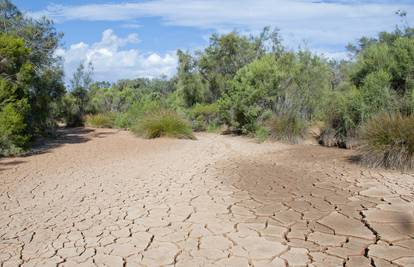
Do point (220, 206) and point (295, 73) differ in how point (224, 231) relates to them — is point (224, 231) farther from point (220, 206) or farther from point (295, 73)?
point (295, 73)

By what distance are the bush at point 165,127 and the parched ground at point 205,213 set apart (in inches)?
203

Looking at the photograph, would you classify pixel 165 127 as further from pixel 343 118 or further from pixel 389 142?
pixel 389 142

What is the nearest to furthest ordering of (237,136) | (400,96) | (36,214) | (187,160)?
(36,214) → (187,160) → (400,96) → (237,136)

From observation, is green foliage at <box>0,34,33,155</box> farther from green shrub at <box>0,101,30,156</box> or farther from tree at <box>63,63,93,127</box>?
tree at <box>63,63,93,127</box>

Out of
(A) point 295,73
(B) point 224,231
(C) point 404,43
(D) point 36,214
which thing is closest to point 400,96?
(C) point 404,43

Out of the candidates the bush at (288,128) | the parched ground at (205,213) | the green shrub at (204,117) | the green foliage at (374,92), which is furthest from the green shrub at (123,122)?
the parched ground at (205,213)

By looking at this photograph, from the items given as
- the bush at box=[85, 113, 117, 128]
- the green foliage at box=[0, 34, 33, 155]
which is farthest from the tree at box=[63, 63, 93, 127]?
the green foliage at box=[0, 34, 33, 155]

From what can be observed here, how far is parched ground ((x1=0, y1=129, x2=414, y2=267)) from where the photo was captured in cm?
438

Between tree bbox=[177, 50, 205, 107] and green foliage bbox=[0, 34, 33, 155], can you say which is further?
tree bbox=[177, 50, 205, 107]

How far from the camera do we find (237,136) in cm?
1700

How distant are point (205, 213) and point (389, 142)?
483 centimetres

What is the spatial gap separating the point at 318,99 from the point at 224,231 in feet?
37.7

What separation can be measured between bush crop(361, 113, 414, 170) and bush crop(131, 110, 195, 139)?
25.1ft

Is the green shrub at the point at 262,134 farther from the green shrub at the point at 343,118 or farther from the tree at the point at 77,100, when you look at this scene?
the tree at the point at 77,100
